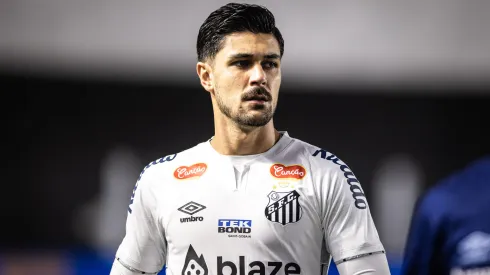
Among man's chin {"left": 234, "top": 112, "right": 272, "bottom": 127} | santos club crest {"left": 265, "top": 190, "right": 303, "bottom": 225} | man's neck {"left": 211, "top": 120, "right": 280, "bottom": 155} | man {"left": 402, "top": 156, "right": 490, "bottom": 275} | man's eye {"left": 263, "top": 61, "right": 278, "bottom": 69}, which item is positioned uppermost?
man's eye {"left": 263, "top": 61, "right": 278, "bottom": 69}

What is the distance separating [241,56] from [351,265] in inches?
43.0

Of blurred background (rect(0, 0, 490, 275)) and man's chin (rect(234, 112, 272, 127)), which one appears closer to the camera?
man's chin (rect(234, 112, 272, 127))

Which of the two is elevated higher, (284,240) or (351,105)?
(351,105)

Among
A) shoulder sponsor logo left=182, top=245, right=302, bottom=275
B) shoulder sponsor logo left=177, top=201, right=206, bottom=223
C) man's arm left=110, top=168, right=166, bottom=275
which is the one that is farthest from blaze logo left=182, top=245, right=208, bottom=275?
man's arm left=110, top=168, right=166, bottom=275

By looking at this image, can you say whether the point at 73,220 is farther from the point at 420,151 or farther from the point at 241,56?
the point at 241,56

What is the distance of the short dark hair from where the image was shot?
4191 mm

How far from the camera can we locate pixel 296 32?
11.3 meters

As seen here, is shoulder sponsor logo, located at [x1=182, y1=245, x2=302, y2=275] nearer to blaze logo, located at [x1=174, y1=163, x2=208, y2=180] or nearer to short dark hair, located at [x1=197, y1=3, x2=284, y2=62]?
blaze logo, located at [x1=174, y1=163, x2=208, y2=180]

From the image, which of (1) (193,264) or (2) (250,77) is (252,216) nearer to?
(1) (193,264)

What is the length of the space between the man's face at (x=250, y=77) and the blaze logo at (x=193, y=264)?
656 mm

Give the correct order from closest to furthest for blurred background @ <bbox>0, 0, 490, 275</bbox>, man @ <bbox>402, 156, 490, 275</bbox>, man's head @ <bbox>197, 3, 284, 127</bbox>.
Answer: man @ <bbox>402, 156, 490, 275</bbox> → man's head @ <bbox>197, 3, 284, 127</bbox> → blurred background @ <bbox>0, 0, 490, 275</bbox>

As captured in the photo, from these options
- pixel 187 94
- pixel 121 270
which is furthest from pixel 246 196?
pixel 187 94

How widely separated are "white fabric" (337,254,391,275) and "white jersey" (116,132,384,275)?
0.03 meters

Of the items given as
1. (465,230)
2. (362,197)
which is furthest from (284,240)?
(465,230)
